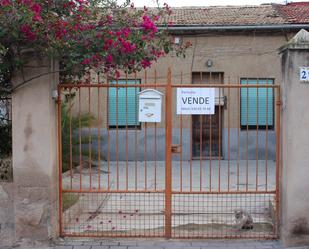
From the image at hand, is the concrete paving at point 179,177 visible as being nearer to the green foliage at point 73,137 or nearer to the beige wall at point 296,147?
the green foliage at point 73,137

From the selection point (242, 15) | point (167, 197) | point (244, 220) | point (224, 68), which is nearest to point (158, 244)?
point (167, 197)

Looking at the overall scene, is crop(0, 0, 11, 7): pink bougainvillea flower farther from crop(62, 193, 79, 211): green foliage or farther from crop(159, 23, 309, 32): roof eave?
crop(159, 23, 309, 32): roof eave

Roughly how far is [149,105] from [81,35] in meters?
1.27

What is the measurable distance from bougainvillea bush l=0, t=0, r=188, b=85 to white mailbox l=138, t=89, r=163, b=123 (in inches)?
14.4

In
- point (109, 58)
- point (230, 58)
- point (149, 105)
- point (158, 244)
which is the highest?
point (230, 58)

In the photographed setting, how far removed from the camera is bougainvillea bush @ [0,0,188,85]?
5.04 m

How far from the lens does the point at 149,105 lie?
19.6 feet

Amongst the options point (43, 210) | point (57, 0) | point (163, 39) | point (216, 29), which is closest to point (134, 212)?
point (43, 210)

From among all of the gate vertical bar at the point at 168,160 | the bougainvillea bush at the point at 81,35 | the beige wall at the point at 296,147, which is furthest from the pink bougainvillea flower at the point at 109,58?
the beige wall at the point at 296,147

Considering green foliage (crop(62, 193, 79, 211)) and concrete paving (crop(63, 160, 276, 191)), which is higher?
green foliage (crop(62, 193, 79, 211))

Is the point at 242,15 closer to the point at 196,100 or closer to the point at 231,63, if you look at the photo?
the point at 231,63

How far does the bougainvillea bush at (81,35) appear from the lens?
504 cm

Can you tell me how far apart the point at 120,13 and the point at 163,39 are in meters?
0.65

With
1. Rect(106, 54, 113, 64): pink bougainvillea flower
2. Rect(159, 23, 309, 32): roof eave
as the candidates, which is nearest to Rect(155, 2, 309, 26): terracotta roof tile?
Rect(159, 23, 309, 32): roof eave
